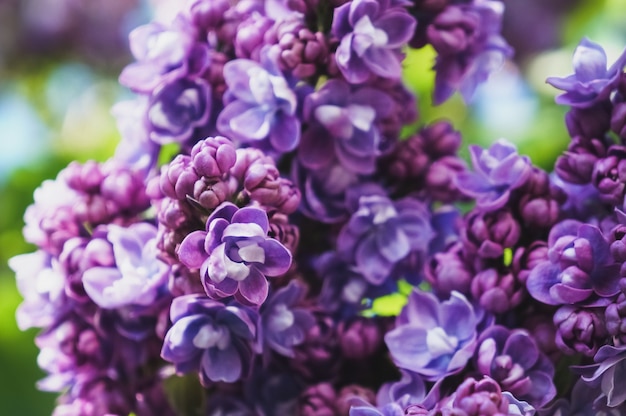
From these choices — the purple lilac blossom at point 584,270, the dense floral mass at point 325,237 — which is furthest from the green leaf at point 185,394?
the purple lilac blossom at point 584,270

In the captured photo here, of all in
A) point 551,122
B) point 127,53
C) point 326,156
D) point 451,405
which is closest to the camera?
point 451,405

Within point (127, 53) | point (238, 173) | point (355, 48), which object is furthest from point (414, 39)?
point (127, 53)

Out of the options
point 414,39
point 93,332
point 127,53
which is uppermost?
point 414,39

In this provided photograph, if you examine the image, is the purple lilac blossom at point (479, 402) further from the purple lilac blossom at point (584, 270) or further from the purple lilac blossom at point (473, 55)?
the purple lilac blossom at point (473, 55)

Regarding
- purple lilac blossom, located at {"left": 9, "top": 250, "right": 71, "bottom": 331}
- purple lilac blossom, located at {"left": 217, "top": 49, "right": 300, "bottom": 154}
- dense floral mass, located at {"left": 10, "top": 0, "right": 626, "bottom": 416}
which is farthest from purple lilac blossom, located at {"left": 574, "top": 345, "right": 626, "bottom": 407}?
purple lilac blossom, located at {"left": 9, "top": 250, "right": 71, "bottom": 331}

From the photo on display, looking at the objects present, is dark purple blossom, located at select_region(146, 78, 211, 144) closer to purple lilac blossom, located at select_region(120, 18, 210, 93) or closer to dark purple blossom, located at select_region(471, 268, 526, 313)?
purple lilac blossom, located at select_region(120, 18, 210, 93)

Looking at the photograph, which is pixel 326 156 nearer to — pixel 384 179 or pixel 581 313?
pixel 384 179
